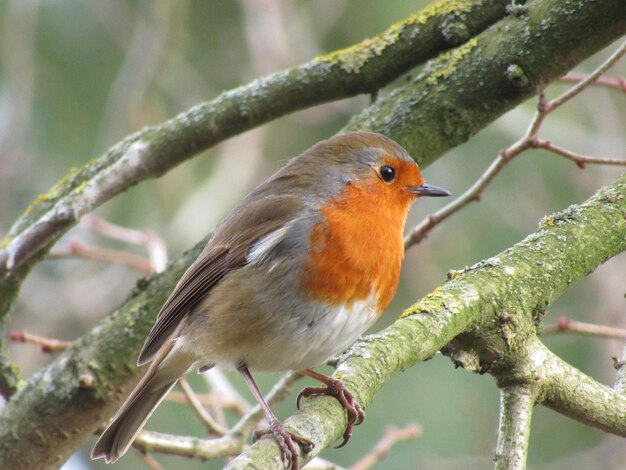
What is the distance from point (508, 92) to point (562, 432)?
12.6 feet

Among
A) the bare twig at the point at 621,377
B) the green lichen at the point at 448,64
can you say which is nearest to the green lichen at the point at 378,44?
the green lichen at the point at 448,64

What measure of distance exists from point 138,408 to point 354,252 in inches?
43.2

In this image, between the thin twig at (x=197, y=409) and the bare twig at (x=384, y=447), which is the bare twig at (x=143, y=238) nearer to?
the thin twig at (x=197, y=409)

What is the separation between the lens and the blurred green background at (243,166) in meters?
5.82

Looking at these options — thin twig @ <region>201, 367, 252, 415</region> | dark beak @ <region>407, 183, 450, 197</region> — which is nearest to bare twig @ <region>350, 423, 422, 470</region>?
thin twig @ <region>201, 367, 252, 415</region>

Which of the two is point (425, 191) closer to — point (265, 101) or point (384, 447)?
point (265, 101)

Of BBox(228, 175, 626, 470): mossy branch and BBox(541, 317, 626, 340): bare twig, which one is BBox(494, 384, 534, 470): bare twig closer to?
BBox(228, 175, 626, 470): mossy branch

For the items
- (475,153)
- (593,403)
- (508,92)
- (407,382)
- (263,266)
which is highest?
(475,153)

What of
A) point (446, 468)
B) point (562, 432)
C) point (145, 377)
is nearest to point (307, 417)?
point (145, 377)

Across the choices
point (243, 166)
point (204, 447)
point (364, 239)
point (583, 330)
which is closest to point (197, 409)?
point (204, 447)

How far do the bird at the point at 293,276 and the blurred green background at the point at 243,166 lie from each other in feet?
7.11

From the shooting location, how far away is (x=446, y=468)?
19.2 feet

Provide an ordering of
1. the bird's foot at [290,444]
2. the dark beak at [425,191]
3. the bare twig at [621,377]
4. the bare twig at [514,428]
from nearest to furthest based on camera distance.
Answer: the bird's foot at [290,444] → the bare twig at [514,428] → the bare twig at [621,377] → the dark beak at [425,191]

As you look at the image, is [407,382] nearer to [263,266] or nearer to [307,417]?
[263,266]
